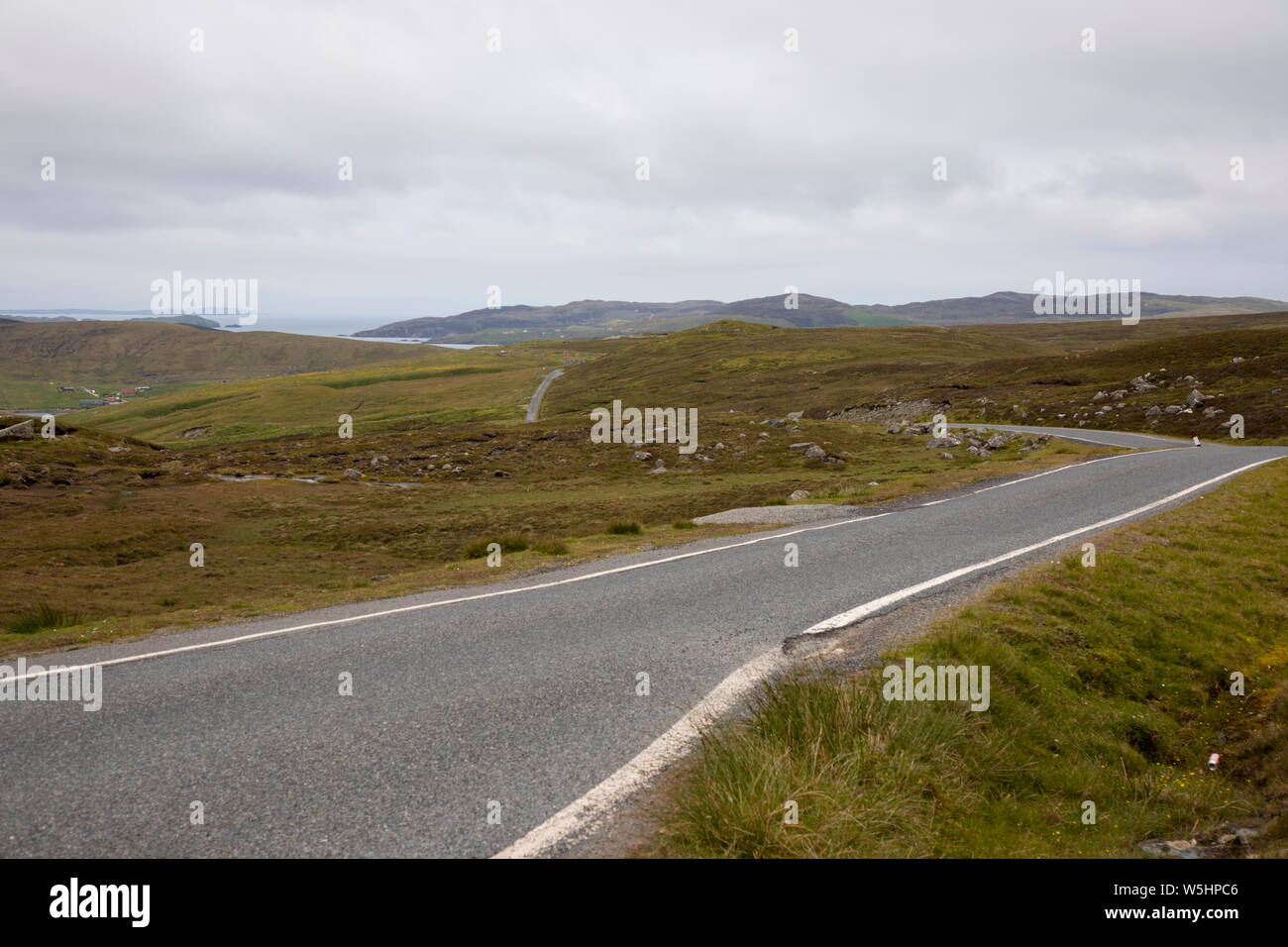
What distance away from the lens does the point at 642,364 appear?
151 m

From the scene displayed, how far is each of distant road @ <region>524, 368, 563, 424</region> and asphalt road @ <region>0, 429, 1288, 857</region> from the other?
7554 centimetres

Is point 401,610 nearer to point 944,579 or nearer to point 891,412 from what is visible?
point 944,579

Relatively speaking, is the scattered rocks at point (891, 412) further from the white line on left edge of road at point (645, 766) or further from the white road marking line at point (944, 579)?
the white line on left edge of road at point (645, 766)

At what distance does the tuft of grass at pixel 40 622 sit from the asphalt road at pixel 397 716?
5136mm

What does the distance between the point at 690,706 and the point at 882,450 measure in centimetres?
5042

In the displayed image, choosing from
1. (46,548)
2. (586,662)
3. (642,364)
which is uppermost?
(642,364)

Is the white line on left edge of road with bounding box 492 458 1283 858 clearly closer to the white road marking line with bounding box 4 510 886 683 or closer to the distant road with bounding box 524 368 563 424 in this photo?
the white road marking line with bounding box 4 510 886 683

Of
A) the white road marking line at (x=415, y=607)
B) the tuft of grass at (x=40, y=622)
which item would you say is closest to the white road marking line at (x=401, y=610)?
the white road marking line at (x=415, y=607)

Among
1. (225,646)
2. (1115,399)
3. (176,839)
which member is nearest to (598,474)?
(225,646)

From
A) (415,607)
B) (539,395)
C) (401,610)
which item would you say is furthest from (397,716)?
(539,395)

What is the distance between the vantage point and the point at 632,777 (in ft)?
18.7

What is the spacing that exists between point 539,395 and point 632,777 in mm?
122240

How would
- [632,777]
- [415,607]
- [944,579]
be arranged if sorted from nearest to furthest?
1. [632,777]
2. [415,607]
3. [944,579]

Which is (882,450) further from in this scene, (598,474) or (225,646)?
(225,646)
